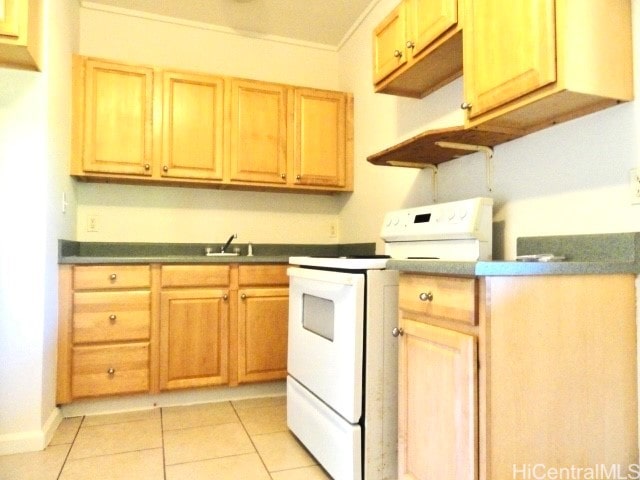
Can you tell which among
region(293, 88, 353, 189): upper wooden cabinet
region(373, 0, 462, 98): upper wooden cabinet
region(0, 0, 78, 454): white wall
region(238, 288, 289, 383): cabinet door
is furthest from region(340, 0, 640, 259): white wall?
region(0, 0, 78, 454): white wall

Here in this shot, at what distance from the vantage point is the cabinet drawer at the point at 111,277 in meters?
2.31

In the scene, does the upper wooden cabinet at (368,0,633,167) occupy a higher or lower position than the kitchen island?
higher

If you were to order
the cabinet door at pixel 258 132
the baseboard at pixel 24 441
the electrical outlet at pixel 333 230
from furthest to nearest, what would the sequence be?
the electrical outlet at pixel 333 230, the cabinet door at pixel 258 132, the baseboard at pixel 24 441

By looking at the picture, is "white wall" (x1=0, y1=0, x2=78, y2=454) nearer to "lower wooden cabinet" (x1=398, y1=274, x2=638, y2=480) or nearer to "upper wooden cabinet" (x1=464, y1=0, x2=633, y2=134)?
"lower wooden cabinet" (x1=398, y1=274, x2=638, y2=480)

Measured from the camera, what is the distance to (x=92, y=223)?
2.79 metres

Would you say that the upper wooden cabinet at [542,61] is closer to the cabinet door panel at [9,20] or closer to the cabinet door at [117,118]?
the cabinet door panel at [9,20]

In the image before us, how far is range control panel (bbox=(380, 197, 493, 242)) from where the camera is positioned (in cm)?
160

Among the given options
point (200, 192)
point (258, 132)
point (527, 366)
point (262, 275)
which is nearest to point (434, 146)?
point (527, 366)

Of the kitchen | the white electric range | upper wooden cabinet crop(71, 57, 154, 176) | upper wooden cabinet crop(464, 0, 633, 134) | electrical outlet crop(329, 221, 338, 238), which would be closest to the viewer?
upper wooden cabinet crop(464, 0, 633, 134)

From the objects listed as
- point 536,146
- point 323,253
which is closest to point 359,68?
point 323,253

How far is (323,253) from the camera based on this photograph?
10.9 ft

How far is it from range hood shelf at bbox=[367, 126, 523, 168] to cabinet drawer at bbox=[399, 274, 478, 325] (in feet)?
1.98

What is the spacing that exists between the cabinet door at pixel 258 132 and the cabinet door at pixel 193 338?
0.85m

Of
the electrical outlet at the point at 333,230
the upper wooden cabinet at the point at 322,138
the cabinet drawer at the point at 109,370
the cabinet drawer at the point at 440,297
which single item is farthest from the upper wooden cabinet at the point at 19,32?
the electrical outlet at the point at 333,230
